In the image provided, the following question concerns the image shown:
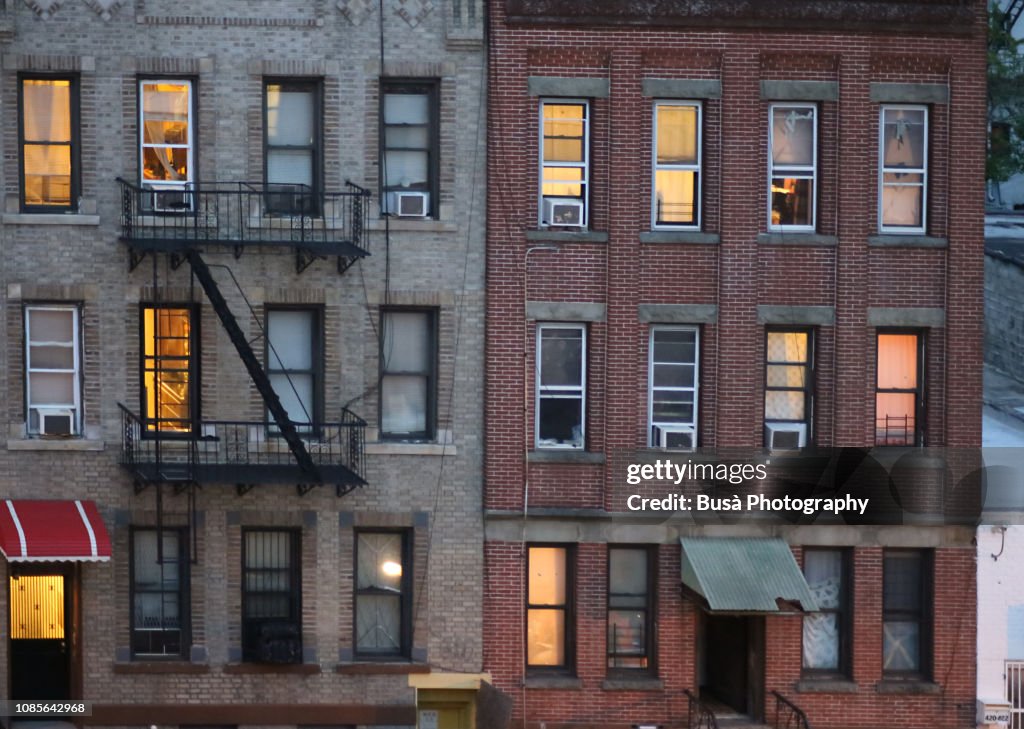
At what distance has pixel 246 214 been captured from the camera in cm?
2197

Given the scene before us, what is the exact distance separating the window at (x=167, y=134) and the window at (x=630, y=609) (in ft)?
26.4

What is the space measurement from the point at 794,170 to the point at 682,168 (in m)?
1.60

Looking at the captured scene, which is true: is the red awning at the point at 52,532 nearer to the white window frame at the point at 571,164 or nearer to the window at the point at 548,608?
the window at the point at 548,608

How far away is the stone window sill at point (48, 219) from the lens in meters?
21.8

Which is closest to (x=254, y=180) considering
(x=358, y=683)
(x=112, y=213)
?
(x=112, y=213)

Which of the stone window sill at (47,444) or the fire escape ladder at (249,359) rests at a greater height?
the fire escape ladder at (249,359)

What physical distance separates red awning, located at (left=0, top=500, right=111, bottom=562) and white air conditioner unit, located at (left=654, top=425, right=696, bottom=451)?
7.67 meters

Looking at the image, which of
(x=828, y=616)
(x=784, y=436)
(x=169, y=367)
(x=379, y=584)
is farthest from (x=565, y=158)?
(x=828, y=616)

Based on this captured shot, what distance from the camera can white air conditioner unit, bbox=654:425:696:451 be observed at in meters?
22.5

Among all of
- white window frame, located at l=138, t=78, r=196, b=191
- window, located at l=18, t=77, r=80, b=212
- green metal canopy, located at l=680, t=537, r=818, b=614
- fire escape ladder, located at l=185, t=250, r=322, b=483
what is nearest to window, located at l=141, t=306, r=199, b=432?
fire escape ladder, located at l=185, t=250, r=322, b=483

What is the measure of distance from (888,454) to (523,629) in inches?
227

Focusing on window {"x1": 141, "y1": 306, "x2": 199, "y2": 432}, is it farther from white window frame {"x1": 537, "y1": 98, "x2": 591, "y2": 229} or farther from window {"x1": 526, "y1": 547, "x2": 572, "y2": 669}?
window {"x1": 526, "y1": 547, "x2": 572, "y2": 669}

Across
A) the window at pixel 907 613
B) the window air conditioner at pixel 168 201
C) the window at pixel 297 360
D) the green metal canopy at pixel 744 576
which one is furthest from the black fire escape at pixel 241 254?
the window at pixel 907 613

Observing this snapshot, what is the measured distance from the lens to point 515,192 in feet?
73.0
